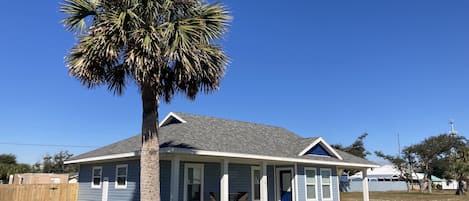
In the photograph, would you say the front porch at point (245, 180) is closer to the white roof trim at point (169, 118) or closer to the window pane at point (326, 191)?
the window pane at point (326, 191)

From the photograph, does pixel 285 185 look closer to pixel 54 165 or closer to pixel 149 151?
pixel 149 151

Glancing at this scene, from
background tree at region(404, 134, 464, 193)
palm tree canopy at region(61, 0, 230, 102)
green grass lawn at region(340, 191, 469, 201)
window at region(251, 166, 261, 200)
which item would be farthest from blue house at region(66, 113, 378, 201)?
background tree at region(404, 134, 464, 193)

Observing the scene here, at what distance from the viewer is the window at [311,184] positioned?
20.0m

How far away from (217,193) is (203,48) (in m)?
8.17

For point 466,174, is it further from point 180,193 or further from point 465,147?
point 180,193

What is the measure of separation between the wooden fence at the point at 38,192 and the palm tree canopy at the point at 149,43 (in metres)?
9.44

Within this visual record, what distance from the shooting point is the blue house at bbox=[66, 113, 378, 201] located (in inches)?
613

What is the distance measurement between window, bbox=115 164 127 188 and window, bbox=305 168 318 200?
8.64 meters

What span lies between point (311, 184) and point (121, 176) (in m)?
9.16

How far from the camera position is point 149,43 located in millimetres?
10453

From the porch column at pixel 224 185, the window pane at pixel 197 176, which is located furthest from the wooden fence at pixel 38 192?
the porch column at pixel 224 185

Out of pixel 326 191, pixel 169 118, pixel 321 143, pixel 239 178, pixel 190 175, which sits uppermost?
pixel 169 118

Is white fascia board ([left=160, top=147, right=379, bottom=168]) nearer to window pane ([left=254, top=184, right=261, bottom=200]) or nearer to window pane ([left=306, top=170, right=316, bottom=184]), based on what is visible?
window pane ([left=306, top=170, right=316, bottom=184])

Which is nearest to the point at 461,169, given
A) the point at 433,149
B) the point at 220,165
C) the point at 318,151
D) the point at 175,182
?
the point at 433,149
